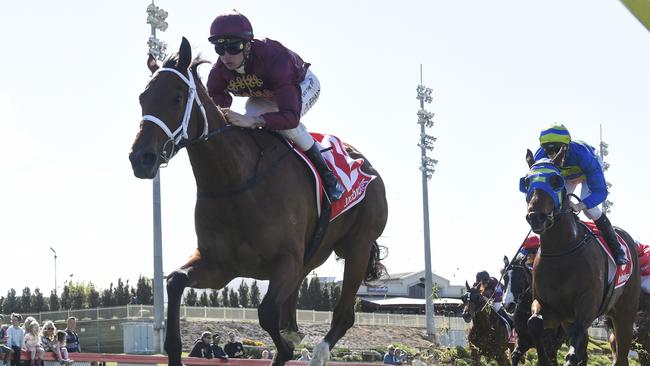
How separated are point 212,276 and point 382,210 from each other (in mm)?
2599

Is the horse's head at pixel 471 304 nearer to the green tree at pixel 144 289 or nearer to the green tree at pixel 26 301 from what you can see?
the green tree at pixel 144 289

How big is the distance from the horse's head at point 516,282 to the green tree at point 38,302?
3925cm

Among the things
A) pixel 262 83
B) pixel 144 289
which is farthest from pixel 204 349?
pixel 144 289

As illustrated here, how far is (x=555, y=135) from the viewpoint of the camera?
1002 cm

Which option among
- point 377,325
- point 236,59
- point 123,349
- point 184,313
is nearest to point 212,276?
point 236,59

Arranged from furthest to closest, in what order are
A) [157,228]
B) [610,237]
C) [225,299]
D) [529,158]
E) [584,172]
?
[225,299], [157,228], [610,237], [584,172], [529,158]

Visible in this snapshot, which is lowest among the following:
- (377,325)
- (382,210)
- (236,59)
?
(377,325)

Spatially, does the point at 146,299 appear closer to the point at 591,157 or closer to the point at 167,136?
the point at 591,157

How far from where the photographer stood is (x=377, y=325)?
44.1m

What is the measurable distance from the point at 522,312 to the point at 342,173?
3.54m

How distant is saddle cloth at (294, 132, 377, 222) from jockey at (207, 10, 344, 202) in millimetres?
116

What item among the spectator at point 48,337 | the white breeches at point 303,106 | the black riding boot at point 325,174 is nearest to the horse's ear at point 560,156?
the white breeches at point 303,106

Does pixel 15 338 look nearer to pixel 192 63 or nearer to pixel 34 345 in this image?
pixel 34 345

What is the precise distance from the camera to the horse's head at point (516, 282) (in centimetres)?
1183
